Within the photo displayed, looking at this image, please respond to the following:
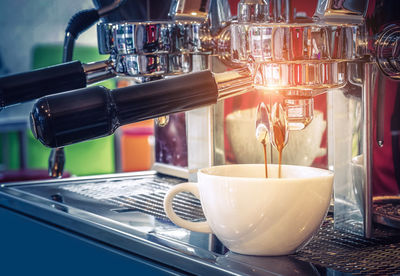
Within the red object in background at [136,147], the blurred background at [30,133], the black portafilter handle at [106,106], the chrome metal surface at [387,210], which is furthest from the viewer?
the red object in background at [136,147]

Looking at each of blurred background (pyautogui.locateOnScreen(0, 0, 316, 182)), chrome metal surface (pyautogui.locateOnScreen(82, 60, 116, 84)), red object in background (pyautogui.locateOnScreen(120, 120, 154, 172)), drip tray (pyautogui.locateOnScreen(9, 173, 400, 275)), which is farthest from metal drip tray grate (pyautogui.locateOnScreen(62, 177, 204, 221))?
red object in background (pyautogui.locateOnScreen(120, 120, 154, 172))

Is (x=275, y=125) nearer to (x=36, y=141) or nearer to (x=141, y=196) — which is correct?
(x=141, y=196)

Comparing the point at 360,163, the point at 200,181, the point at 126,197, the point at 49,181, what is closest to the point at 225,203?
the point at 200,181

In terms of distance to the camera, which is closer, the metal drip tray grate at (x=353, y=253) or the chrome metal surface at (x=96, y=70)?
the metal drip tray grate at (x=353, y=253)

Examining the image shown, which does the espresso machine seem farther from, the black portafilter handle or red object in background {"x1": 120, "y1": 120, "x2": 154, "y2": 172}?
red object in background {"x1": 120, "y1": 120, "x2": 154, "y2": 172}

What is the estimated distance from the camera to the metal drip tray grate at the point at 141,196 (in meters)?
0.59

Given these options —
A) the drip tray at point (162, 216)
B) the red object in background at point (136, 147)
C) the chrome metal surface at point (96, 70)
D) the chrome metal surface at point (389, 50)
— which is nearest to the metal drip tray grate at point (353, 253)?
the drip tray at point (162, 216)

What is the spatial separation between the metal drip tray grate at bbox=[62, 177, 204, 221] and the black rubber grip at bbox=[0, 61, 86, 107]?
5.0 inches

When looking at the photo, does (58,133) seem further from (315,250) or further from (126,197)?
(126,197)

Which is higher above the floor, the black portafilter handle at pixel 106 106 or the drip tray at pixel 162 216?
the black portafilter handle at pixel 106 106

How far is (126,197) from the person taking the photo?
671 millimetres

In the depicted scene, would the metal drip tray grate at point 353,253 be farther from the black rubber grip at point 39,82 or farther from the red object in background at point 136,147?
the red object in background at point 136,147

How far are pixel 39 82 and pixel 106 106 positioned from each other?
16cm

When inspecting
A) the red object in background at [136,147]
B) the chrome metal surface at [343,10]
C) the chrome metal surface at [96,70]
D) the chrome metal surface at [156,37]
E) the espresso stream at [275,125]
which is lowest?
the red object in background at [136,147]
